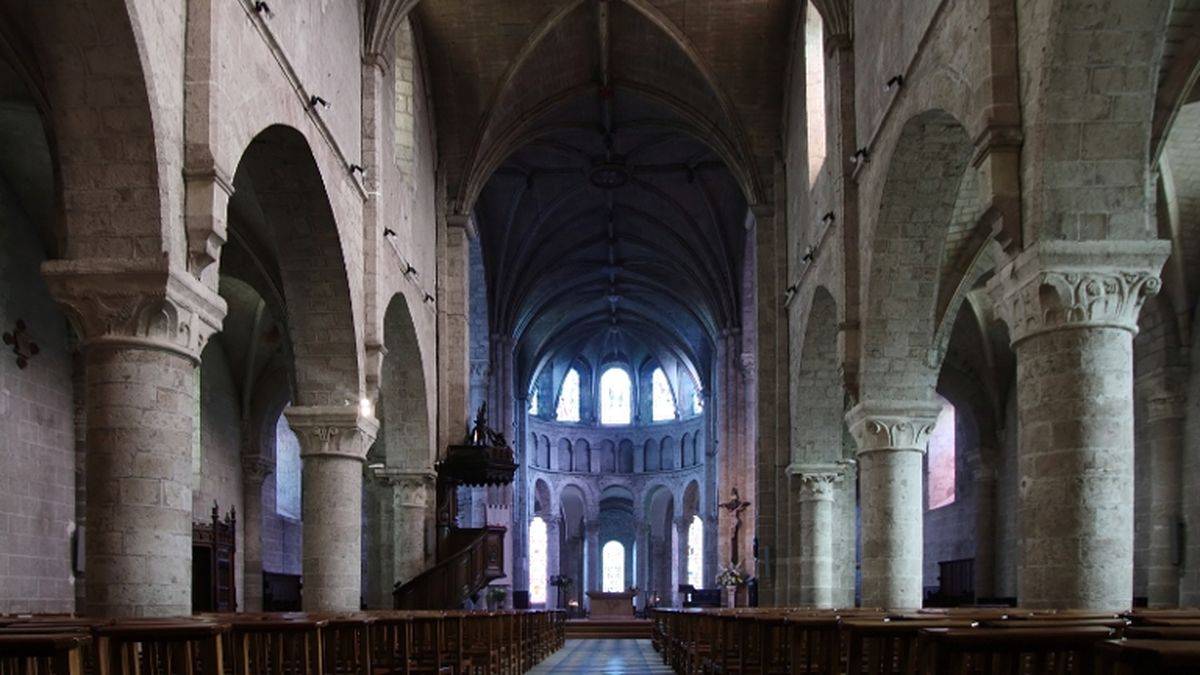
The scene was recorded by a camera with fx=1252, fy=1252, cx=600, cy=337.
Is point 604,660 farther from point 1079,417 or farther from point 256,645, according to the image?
point 256,645

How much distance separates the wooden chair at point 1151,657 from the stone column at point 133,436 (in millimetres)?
8218

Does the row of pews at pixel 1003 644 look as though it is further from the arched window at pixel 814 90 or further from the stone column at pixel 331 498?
the arched window at pixel 814 90

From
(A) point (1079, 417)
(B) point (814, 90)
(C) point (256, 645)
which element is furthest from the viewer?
(B) point (814, 90)

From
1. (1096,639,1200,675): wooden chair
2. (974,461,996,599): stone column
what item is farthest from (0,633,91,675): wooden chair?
(974,461,996,599): stone column

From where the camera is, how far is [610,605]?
127 feet

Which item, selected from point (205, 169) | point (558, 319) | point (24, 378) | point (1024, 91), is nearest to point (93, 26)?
point (205, 169)

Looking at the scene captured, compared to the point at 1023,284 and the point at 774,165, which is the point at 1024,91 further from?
the point at 774,165

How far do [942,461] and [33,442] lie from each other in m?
21.1

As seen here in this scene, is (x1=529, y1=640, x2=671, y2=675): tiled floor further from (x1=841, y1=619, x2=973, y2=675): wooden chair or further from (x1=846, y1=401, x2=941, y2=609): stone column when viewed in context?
(x1=841, y1=619, x2=973, y2=675): wooden chair

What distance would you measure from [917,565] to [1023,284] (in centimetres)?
726

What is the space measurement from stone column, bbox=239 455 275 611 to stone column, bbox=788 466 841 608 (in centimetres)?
1108

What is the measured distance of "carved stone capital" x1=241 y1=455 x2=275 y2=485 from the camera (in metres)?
26.2

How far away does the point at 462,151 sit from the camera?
26.4 metres

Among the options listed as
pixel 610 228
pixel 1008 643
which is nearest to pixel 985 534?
pixel 610 228
